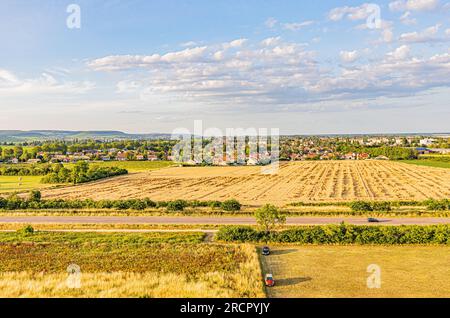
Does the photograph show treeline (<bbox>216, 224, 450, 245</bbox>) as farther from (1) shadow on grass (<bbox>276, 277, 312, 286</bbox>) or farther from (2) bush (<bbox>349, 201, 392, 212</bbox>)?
(2) bush (<bbox>349, 201, 392, 212</bbox>)

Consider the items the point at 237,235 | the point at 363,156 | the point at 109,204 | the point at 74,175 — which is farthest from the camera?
the point at 363,156

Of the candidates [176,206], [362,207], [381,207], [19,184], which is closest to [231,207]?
[176,206]

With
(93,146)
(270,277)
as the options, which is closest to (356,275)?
(270,277)

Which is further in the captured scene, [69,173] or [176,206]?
[69,173]

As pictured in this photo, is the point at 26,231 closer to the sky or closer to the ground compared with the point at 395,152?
closer to the ground

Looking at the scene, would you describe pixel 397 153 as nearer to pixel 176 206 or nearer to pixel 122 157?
pixel 122 157

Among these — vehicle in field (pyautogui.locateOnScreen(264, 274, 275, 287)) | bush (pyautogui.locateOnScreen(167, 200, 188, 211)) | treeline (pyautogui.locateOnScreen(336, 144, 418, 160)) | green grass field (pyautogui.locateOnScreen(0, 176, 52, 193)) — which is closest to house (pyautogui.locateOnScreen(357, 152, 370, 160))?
treeline (pyautogui.locateOnScreen(336, 144, 418, 160))
